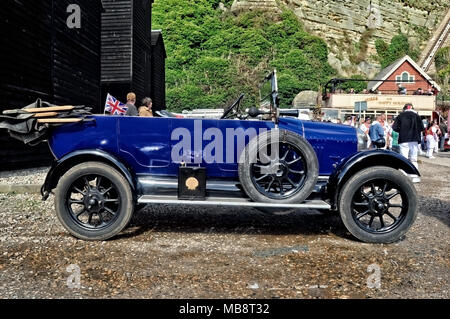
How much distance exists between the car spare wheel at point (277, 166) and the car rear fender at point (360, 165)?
272 millimetres

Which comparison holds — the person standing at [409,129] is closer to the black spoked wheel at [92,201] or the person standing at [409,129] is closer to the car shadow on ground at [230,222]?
the car shadow on ground at [230,222]

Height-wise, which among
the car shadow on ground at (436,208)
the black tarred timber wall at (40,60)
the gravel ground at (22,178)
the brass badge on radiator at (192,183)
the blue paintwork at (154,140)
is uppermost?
the black tarred timber wall at (40,60)

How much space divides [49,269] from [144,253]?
81 centimetres

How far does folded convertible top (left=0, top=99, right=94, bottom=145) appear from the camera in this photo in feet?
11.4

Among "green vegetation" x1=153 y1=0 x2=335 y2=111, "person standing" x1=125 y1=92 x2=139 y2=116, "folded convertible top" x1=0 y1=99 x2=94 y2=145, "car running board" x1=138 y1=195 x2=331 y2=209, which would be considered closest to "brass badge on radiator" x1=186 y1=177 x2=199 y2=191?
"car running board" x1=138 y1=195 x2=331 y2=209

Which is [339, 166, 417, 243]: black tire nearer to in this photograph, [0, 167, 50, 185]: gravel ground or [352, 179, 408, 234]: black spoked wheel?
[352, 179, 408, 234]: black spoked wheel

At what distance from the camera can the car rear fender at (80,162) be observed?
3525mm

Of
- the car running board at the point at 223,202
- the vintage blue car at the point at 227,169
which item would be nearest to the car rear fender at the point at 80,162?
the vintage blue car at the point at 227,169

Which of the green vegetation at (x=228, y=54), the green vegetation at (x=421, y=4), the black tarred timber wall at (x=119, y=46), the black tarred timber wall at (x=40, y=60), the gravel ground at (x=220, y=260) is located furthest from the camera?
the green vegetation at (x=421, y=4)

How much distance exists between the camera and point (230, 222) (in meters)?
4.36

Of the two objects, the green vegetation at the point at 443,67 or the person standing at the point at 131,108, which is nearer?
the person standing at the point at 131,108

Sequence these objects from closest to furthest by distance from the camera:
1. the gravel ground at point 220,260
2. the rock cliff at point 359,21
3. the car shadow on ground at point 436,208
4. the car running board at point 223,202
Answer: the gravel ground at point 220,260 < the car running board at point 223,202 < the car shadow on ground at point 436,208 < the rock cliff at point 359,21
